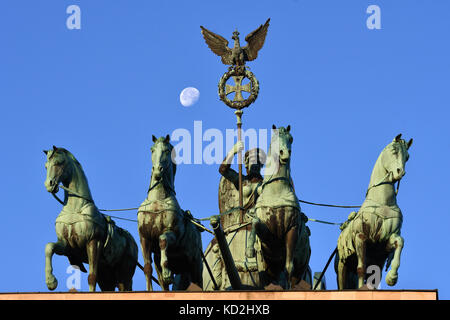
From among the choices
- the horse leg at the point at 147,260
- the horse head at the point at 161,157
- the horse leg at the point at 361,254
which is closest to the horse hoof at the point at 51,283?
the horse leg at the point at 147,260

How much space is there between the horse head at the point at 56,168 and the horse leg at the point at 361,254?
5655 millimetres

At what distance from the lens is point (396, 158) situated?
32938mm

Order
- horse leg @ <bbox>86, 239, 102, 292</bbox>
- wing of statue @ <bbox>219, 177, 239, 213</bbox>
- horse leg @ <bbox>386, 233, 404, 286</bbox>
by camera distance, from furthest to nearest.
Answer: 1. wing of statue @ <bbox>219, 177, 239, 213</bbox>
2. horse leg @ <bbox>86, 239, 102, 292</bbox>
3. horse leg @ <bbox>386, 233, 404, 286</bbox>

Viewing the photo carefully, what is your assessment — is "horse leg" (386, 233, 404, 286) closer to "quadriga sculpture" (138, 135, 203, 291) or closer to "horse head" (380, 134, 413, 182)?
"horse head" (380, 134, 413, 182)

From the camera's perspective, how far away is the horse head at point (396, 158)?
3288 centimetres

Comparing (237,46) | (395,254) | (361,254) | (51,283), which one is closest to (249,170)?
(237,46)

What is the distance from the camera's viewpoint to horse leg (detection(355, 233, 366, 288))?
32625 millimetres

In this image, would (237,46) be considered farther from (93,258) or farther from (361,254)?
(361,254)

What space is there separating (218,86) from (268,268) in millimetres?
7533

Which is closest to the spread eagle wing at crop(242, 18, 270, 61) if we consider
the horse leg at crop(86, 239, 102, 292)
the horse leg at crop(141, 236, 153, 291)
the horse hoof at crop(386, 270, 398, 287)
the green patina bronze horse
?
the green patina bronze horse

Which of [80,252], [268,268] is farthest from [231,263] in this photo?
[80,252]

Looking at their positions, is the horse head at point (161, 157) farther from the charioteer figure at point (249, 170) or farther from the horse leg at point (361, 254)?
the charioteer figure at point (249, 170)
